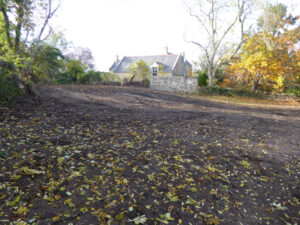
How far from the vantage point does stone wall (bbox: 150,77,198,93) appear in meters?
16.5

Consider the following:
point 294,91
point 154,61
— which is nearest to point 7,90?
point 294,91

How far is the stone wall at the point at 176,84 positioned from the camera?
16.5 m

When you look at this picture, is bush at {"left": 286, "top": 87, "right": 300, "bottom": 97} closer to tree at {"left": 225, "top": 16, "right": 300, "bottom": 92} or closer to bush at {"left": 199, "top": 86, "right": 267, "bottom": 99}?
tree at {"left": 225, "top": 16, "right": 300, "bottom": 92}

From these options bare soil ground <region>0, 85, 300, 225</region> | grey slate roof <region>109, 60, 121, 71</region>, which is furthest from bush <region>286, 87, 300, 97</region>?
grey slate roof <region>109, 60, 121, 71</region>

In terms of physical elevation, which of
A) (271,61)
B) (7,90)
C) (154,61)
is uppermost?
(154,61)

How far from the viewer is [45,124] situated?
4012mm

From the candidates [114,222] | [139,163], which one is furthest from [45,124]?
[114,222]

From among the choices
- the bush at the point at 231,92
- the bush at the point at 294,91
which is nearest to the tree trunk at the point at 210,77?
the bush at the point at 231,92

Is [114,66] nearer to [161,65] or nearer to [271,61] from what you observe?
[161,65]

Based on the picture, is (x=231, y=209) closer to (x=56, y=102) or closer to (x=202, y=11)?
(x=56, y=102)

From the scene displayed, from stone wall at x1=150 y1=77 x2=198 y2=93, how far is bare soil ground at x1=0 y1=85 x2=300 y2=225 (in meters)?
12.1

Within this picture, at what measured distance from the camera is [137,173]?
2.60 meters

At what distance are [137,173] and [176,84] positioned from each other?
1495 cm

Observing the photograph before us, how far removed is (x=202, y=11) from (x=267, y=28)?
5.68 metres
